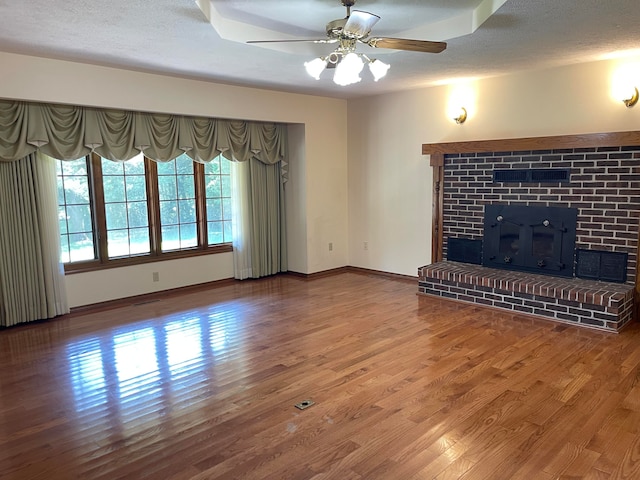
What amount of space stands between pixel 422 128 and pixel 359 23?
3415mm

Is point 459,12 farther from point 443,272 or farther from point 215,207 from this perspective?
point 215,207

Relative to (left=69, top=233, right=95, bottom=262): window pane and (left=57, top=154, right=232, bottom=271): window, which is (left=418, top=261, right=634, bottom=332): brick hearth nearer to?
(left=57, top=154, right=232, bottom=271): window

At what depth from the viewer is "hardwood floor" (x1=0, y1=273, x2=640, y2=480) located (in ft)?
→ 7.77

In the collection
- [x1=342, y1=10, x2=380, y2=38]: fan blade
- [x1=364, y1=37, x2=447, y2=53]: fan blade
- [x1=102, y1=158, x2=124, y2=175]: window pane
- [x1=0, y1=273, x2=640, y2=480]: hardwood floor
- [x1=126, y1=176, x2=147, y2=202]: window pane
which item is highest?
[x1=342, y1=10, x2=380, y2=38]: fan blade

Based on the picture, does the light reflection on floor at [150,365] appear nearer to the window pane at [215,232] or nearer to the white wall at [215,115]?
the white wall at [215,115]

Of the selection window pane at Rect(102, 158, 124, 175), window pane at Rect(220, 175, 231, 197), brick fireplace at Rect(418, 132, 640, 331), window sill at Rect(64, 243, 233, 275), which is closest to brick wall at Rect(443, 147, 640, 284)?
brick fireplace at Rect(418, 132, 640, 331)

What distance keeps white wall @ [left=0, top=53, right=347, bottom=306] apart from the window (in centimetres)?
21

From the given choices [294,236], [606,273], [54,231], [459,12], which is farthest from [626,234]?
[54,231]

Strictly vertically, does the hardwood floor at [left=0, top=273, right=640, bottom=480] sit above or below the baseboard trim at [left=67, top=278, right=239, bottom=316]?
below

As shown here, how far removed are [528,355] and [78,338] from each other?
3.78 metres

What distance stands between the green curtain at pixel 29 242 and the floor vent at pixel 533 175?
15.3 ft

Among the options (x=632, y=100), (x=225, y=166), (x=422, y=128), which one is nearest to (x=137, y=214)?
(x=225, y=166)

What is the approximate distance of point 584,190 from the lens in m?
→ 4.72

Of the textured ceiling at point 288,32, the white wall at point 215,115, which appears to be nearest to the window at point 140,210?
the white wall at point 215,115
